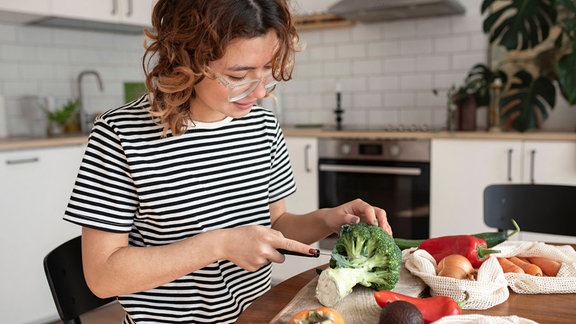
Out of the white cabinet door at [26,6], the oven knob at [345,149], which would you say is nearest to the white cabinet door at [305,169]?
the oven knob at [345,149]

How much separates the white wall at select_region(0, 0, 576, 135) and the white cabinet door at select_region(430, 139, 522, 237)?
0.60 meters

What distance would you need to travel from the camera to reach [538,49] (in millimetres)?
3305

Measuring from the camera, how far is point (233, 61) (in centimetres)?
111

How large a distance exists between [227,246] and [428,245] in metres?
0.49

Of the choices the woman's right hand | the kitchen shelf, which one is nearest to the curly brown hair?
the woman's right hand

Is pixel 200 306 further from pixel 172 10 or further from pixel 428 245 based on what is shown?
pixel 172 10

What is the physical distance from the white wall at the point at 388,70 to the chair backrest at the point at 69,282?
9.74ft

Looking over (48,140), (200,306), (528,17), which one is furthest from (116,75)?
(200,306)

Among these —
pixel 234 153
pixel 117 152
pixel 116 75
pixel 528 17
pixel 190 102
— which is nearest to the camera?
pixel 117 152

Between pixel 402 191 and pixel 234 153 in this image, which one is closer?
pixel 234 153

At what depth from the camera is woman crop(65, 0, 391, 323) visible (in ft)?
3.62

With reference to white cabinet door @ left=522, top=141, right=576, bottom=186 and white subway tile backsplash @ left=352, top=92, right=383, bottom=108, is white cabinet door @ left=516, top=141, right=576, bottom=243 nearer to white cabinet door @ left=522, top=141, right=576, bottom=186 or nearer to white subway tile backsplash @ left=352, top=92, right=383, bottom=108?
white cabinet door @ left=522, top=141, right=576, bottom=186

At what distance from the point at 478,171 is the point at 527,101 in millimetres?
476

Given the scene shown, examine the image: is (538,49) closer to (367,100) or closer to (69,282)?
(367,100)
